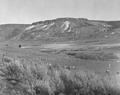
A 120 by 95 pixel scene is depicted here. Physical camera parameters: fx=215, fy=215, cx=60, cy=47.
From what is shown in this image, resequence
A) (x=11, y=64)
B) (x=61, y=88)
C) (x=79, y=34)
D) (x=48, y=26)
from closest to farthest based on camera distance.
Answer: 1. (x=61, y=88)
2. (x=11, y=64)
3. (x=79, y=34)
4. (x=48, y=26)

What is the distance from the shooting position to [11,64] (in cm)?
569

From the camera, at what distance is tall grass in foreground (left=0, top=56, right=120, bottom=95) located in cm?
469

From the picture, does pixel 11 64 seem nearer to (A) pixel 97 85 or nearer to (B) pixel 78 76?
(B) pixel 78 76

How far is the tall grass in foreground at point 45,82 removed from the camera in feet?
15.4

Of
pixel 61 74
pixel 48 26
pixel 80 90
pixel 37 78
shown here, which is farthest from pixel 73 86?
pixel 48 26

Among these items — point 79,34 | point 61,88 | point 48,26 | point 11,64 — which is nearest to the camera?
point 61,88

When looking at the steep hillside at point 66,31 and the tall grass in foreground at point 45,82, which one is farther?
the steep hillside at point 66,31

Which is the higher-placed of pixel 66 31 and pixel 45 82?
pixel 45 82

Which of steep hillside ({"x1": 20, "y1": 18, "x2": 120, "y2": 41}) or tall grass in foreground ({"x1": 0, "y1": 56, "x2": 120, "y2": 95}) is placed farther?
steep hillside ({"x1": 20, "y1": 18, "x2": 120, "y2": 41})

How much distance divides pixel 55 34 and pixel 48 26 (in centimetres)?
2234

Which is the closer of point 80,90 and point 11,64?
point 80,90

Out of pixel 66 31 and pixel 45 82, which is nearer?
pixel 45 82

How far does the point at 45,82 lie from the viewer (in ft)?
15.7

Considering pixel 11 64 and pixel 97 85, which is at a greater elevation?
pixel 11 64
